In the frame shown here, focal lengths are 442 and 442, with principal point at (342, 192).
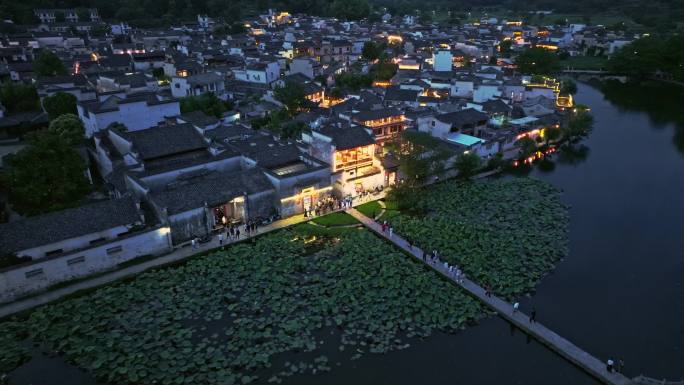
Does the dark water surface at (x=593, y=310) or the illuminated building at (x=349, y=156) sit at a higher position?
the illuminated building at (x=349, y=156)

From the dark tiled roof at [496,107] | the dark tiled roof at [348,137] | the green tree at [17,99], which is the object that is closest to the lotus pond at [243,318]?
the dark tiled roof at [348,137]

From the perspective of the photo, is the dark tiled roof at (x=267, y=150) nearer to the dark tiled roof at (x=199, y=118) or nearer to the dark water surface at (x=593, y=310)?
the dark tiled roof at (x=199, y=118)

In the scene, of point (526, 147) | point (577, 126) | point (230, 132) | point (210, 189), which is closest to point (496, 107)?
point (526, 147)

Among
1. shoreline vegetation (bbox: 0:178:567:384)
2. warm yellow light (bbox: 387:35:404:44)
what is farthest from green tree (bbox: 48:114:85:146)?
warm yellow light (bbox: 387:35:404:44)

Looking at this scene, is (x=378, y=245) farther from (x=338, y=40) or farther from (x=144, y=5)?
A: (x=144, y=5)

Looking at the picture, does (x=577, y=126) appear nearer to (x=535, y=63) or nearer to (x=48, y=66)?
(x=535, y=63)

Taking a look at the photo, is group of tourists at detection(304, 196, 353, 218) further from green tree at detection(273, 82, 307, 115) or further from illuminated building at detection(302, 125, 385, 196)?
green tree at detection(273, 82, 307, 115)
